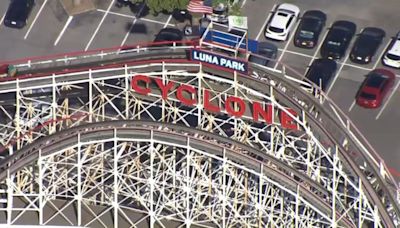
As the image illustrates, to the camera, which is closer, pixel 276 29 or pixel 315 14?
pixel 276 29

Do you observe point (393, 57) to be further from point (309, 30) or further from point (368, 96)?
point (309, 30)

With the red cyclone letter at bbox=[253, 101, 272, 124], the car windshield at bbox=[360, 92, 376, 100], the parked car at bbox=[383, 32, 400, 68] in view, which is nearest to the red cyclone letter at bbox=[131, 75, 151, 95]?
the red cyclone letter at bbox=[253, 101, 272, 124]

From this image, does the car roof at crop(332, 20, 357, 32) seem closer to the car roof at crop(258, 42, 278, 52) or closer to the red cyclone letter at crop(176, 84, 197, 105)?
the car roof at crop(258, 42, 278, 52)

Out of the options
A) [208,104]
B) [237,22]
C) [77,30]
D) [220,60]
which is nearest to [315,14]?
[237,22]

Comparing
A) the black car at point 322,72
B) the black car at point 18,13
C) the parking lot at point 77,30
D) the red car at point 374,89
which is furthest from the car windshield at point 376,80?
the black car at point 18,13

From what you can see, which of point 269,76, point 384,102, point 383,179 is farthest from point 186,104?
point 384,102

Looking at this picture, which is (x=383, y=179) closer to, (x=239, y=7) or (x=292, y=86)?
(x=292, y=86)
